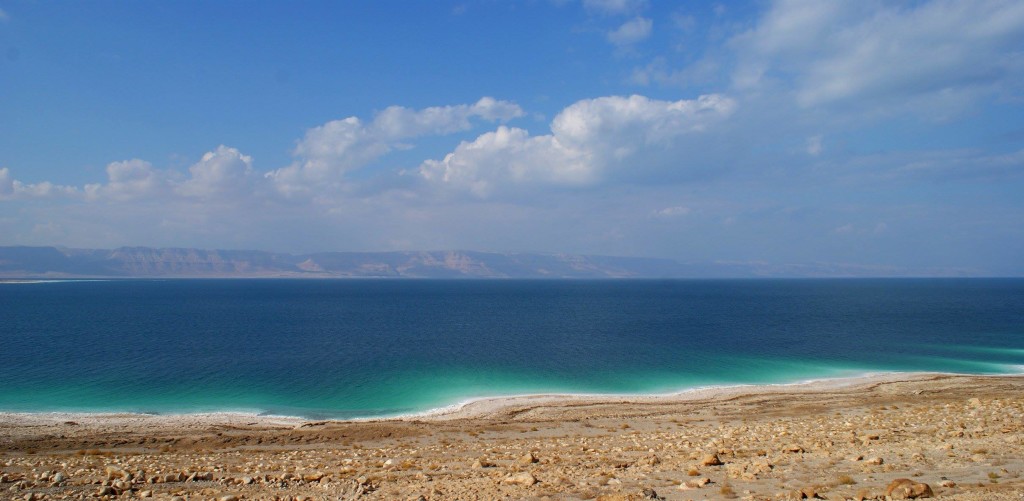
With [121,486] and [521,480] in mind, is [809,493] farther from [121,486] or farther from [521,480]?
[121,486]

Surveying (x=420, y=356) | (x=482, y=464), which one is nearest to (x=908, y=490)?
(x=482, y=464)

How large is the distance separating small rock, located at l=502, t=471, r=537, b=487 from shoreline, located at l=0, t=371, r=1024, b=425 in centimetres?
1869

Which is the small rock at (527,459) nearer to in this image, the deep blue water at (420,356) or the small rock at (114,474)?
the small rock at (114,474)

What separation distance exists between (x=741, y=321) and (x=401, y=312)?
7433cm

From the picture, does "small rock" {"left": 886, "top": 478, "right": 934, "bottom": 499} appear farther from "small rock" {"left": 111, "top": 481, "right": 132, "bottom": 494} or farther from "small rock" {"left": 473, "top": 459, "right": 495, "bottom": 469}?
"small rock" {"left": 111, "top": 481, "right": 132, "bottom": 494}

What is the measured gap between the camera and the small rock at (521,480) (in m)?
15.9

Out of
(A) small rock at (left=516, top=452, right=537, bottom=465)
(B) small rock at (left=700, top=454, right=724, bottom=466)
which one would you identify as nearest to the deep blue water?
(A) small rock at (left=516, top=452, right=537, bottom=465)

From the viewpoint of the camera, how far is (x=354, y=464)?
20219 mm

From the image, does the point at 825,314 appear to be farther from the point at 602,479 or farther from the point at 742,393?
the point at 602,479

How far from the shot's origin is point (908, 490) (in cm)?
1356

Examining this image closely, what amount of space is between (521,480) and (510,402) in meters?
23.5

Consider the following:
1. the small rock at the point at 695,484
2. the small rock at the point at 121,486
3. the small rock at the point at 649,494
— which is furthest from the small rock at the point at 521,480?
the small rock at the point at 121,486

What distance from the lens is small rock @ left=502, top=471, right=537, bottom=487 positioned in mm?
15945

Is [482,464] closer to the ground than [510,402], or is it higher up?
higher up
